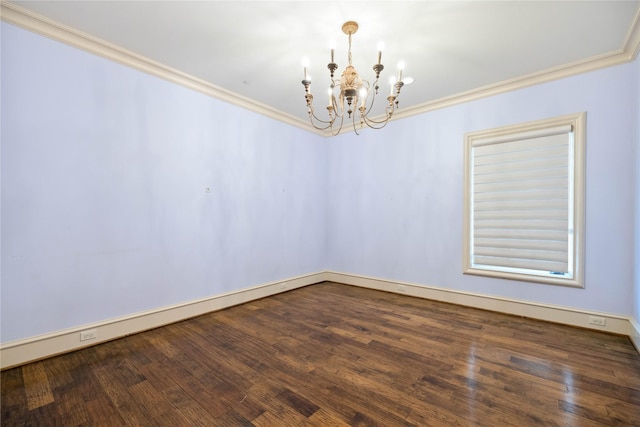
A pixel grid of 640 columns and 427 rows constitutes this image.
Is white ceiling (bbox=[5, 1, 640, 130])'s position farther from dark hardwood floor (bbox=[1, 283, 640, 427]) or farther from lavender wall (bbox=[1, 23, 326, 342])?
dark hardwood floor (bbox=[1, 283, 640, 427])

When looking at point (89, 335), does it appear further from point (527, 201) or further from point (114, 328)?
point (527, 201)

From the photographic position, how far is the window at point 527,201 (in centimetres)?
293

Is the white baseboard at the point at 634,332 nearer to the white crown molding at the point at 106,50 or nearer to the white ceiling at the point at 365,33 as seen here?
the white ceiling at the point at 365,33

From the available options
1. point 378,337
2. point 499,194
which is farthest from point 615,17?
point 378,337

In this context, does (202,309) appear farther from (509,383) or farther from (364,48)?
(364,48)

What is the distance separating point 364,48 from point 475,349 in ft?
10.2

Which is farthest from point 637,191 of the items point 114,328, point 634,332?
point 114,328

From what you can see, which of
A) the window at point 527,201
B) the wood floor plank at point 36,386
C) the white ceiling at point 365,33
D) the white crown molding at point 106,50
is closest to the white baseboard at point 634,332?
the window at point 527,201

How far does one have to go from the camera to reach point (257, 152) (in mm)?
4020

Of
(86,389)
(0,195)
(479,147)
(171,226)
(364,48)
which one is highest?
(364,48)

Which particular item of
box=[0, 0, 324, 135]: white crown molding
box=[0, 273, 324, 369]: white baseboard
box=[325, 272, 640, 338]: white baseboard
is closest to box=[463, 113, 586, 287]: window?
box=[325, 272, 640, 338]: white baseboard

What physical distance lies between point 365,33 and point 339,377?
9.77 feet

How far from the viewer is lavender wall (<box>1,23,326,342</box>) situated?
7.16 feet

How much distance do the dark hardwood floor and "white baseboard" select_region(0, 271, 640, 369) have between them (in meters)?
0.09
